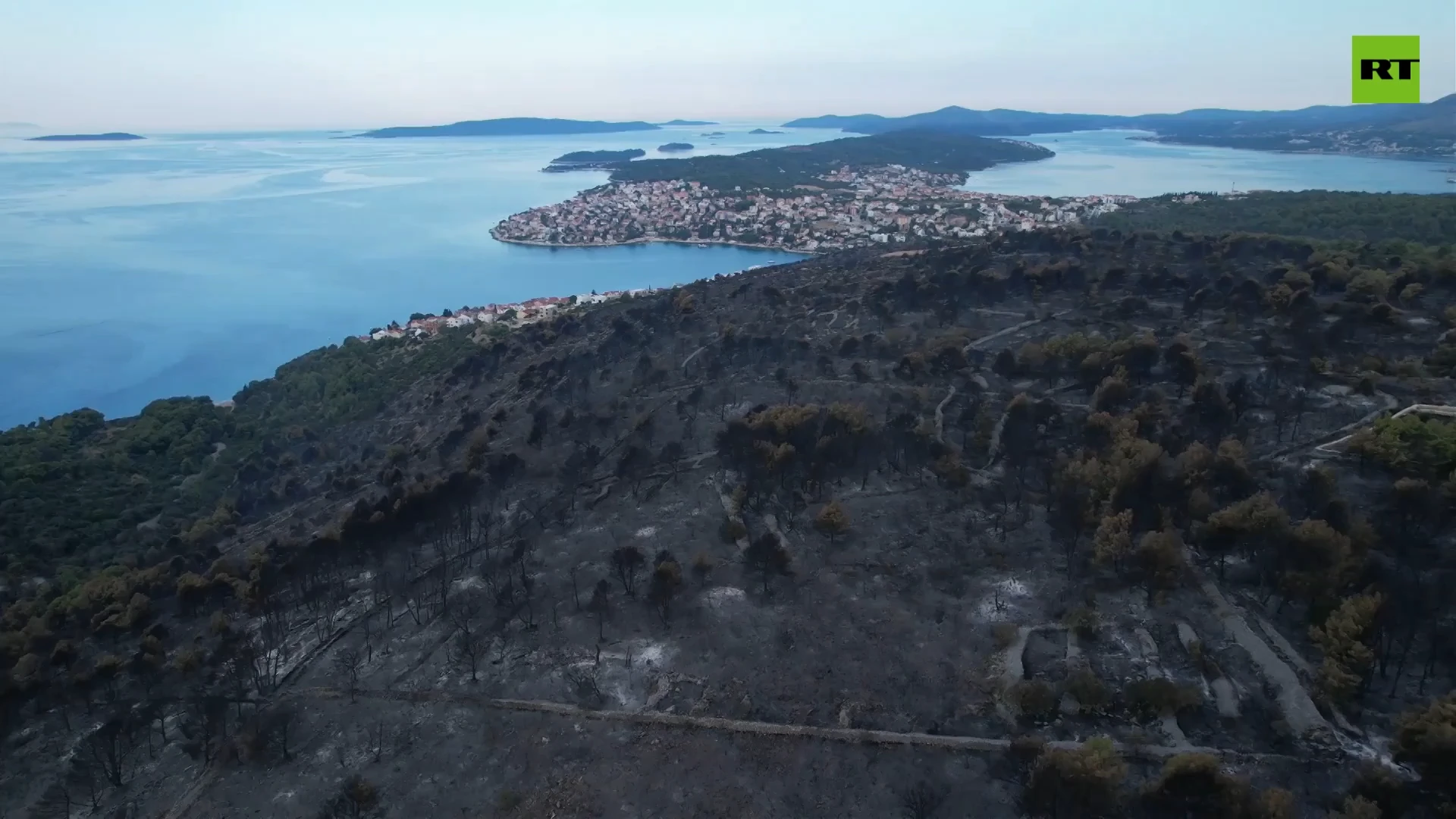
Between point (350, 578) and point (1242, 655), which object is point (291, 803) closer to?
point (350, 578)

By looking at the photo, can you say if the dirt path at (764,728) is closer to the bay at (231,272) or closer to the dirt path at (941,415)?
the dirt path at (941,415)

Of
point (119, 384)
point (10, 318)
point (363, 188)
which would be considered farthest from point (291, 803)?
point (363, 188)

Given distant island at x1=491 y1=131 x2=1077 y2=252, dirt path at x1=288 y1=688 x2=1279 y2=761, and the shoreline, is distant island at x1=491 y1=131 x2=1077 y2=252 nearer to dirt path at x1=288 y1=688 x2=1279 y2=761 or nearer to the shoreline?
the shoreline

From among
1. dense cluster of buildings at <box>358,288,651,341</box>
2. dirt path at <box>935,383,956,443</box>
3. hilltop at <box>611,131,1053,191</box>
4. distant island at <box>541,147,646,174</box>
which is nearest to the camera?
dirt path at <box>935,383,956,443</box>

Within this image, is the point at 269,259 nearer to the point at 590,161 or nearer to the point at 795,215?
the point at 795,215

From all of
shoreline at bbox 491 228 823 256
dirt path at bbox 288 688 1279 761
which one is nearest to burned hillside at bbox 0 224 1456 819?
dirt path at bbox 288 688 1279 761

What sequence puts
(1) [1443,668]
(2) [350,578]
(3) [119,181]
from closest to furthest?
(1) [1443,668] < (2) [350,578] < (3) [119,181]
